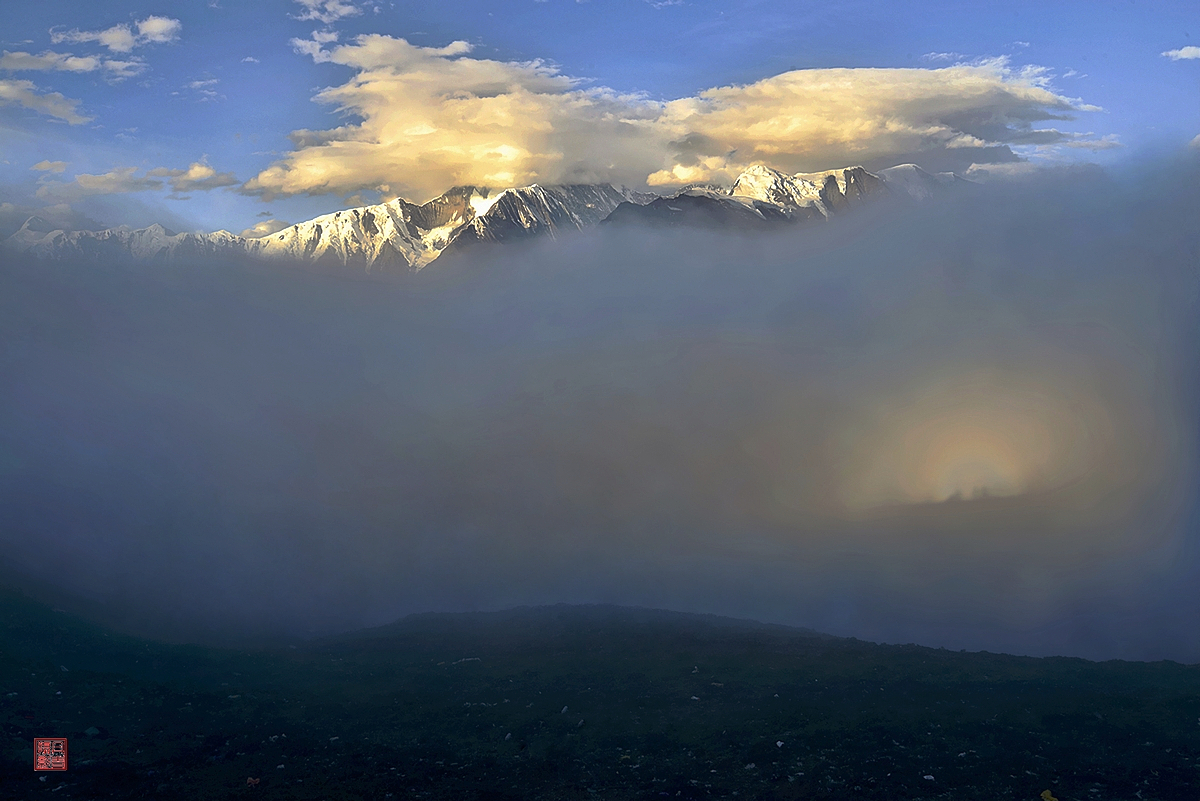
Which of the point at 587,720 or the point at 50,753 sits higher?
the point at 50,753

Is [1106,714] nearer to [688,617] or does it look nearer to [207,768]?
[688,617]

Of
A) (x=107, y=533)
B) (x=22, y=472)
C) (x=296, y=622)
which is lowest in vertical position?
(x=296, y=622)

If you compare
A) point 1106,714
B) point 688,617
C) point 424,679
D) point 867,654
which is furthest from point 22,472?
point 1106,714

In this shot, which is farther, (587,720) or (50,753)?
(587,720)

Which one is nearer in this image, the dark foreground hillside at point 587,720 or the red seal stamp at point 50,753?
the dark foreground hillside at point 587,720
